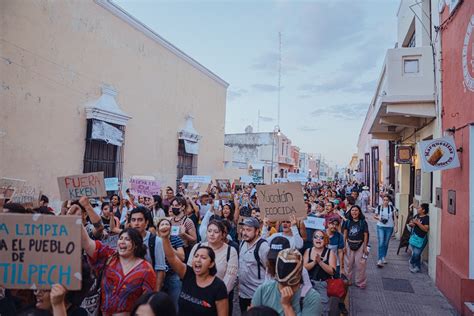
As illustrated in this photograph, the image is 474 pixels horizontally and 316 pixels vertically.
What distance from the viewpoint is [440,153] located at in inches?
243

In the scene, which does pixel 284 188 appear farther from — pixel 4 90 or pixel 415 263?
pixel 4 90

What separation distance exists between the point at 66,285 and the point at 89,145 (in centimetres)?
841

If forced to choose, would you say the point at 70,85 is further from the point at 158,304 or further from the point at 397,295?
the point at 397,295

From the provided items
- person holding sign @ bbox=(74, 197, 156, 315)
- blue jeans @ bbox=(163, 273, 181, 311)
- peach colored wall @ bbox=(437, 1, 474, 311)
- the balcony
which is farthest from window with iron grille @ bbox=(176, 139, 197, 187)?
person holding sign @ bbox=(74, 197, 156, 315)

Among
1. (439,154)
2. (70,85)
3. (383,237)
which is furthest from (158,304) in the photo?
(70,85)

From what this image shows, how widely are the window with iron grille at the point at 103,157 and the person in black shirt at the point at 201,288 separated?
7.86m

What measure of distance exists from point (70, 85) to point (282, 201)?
7.08 metres

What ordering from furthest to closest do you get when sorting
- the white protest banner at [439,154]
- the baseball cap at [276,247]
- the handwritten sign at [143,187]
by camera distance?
1. the handwritten sign at [143,187]
2. the white protest banner at [439,154]
3. the baseball cap at [276,247]

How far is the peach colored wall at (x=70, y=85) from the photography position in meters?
8.21

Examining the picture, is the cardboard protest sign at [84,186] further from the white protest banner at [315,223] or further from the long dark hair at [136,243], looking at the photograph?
the white protest banner at [315,223]

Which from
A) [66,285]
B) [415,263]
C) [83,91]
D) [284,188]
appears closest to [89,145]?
[83,91]

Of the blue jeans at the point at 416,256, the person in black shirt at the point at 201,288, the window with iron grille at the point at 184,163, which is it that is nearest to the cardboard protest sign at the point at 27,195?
the person in black shirt at the point at 201,288

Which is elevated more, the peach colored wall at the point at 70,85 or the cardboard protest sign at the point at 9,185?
the peach colored wall at the point at 70,85

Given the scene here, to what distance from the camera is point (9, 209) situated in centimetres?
450
